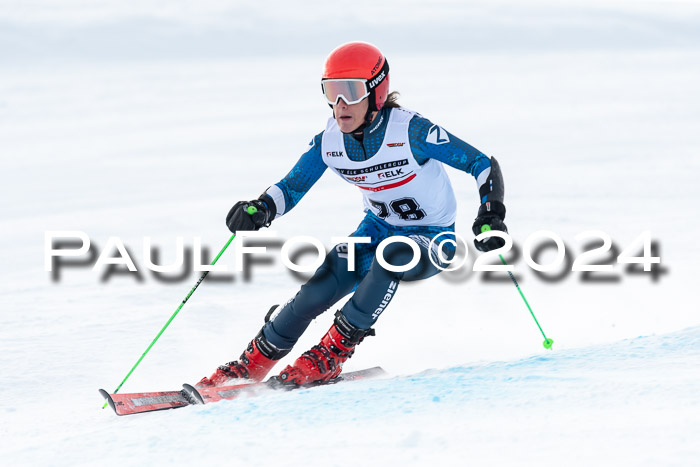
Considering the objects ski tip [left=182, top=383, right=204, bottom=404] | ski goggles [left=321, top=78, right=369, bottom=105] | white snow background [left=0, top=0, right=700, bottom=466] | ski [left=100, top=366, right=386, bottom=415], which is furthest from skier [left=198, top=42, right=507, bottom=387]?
white snow background [left=0, top=0, right=700, bottom=466]

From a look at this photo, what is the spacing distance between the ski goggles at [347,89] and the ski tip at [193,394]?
1.39 m

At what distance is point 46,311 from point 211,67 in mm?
14158

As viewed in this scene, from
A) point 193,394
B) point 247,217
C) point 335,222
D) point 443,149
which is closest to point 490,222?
point 443,149

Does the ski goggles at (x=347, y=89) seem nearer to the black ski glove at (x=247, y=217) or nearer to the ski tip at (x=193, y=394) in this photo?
the black ski glove at (x=247, y=217)

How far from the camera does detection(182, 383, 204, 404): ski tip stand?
370 centimetres

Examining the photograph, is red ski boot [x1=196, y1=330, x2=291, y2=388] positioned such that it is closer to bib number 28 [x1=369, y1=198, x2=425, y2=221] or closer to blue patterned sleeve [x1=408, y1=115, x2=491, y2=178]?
bib number 28 [x1=369, y1=198, x2=425, y2=221]

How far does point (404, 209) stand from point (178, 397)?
1.34 m

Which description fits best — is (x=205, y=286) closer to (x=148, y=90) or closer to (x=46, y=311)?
(x=46, y=311)

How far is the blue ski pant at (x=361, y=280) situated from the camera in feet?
12.8

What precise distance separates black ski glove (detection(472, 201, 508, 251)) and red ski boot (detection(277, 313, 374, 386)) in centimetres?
71

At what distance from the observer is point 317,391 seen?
326 cm

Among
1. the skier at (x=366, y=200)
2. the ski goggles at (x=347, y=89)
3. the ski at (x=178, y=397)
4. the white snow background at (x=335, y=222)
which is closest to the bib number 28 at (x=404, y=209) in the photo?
the skier at (x=366, y=200)

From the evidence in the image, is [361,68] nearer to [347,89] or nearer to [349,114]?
[347,89]

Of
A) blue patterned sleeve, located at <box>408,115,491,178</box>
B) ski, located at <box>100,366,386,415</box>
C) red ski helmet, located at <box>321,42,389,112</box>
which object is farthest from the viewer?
blue patterned sleeve, located at <box>408,115,491,178</box>
